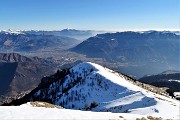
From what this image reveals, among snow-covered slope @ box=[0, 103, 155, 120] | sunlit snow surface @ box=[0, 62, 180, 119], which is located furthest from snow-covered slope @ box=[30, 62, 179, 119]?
snow-covered slope @ box=[0, 103, 155, 120]

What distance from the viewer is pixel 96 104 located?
366 feet

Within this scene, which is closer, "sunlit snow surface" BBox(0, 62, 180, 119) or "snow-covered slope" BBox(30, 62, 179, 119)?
"sunlit snow surface" BBox(0, 62, 180, 119)

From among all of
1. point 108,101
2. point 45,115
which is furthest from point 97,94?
point 45,115

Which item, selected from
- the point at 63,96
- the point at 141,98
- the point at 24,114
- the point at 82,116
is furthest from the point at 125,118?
the point at 63,96

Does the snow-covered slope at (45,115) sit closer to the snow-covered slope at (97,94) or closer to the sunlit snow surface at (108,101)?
the sunlit snow surface at (108,101)

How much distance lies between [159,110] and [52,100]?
82.8m

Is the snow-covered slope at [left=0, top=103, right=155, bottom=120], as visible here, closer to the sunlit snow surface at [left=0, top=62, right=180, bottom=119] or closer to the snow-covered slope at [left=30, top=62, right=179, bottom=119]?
the sunlit snow surface at [left=0, top=62, right=180, bottom=119]

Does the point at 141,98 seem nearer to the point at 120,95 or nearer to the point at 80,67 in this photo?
the point at 120,95

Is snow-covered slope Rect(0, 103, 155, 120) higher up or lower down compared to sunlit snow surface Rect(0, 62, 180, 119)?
higher up

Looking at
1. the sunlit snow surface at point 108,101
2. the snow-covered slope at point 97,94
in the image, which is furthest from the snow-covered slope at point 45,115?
the snow-covered slope at point 97,94

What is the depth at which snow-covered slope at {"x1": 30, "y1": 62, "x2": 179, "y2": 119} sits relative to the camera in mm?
93188

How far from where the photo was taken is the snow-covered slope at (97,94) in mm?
93188

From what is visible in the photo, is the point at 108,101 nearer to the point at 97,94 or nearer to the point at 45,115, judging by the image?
the point at 97,94

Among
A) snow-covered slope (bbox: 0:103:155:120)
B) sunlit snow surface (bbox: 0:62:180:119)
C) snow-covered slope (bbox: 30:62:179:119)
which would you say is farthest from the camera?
snow-covered slope (bbox: 30:62:179:119)
